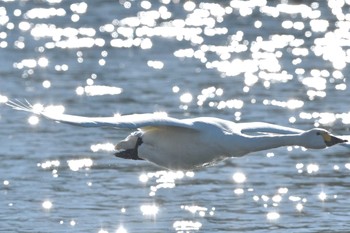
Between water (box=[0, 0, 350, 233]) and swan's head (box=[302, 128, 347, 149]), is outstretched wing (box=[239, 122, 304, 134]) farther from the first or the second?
water (box=[0, 0, 350, 233])

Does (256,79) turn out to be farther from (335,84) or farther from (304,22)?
(304,22)

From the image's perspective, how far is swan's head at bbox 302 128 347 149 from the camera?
1537cm

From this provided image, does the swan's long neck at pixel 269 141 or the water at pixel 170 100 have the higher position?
the water at pixel 170 100

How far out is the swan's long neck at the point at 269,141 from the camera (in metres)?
14.9

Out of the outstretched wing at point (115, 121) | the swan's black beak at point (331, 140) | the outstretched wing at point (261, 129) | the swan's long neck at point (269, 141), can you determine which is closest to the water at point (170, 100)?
the outstretched wing at point (261, 129)

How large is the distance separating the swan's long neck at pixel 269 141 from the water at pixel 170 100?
393 centimetres

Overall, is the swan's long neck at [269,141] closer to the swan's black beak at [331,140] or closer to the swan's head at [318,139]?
the swan's head at [318,139]

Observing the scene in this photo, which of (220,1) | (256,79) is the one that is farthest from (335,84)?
(220,1)

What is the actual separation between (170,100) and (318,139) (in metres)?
14.1

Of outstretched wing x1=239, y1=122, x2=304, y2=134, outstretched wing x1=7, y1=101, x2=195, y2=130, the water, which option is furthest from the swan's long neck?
the water

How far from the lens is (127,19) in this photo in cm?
4350

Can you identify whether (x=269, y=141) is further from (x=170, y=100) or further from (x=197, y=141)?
(x=170, y=100)

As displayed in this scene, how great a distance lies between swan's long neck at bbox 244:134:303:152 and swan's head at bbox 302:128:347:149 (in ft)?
0.31

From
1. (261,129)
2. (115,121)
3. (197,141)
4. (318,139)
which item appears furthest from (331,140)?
(115,121)
